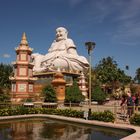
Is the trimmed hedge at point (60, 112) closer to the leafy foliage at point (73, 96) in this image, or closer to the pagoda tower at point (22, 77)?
the pagoda tower at point (22, 77)

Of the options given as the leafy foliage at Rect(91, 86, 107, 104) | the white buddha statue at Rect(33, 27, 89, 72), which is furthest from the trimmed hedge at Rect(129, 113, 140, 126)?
the white buddha statue at Rect(33, 27, 89, 72)

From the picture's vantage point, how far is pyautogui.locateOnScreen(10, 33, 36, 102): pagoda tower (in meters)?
33.7

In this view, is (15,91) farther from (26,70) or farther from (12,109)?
(12,109)

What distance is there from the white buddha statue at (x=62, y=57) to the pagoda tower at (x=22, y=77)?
17.1 metres

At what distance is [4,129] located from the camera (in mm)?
16891

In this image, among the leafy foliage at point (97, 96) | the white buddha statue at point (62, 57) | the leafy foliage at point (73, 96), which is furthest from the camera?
the white buddha statue at point (62, 57)

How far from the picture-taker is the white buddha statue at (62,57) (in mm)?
53791

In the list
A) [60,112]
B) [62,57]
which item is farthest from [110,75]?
[60,112]

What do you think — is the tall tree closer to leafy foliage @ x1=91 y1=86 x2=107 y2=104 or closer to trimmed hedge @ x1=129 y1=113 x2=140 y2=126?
leafy foliage @ x1=91 y1=86 x2=107 y2=104

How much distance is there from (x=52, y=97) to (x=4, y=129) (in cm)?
1496

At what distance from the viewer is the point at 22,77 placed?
34000 millimetres

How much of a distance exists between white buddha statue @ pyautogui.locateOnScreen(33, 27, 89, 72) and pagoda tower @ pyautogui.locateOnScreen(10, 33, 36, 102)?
17071 millimetres

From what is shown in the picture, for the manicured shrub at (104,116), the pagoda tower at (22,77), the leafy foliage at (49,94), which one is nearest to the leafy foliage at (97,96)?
the leafy foliage at (49,94)

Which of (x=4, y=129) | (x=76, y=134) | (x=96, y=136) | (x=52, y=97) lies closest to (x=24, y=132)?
(x=4, y=129)
